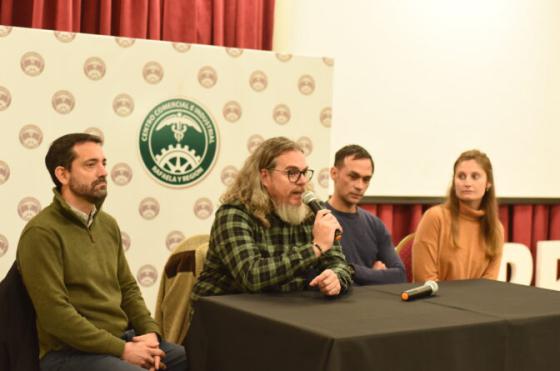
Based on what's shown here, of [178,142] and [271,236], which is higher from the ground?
[178,142]

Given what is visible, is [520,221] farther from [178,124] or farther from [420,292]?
[420,292]

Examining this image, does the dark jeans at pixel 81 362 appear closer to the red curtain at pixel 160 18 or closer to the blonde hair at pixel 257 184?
the blonde hair at pixel 257 184

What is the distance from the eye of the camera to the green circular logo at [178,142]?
418 centimetres

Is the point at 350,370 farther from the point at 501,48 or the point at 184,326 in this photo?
the point at 501,48

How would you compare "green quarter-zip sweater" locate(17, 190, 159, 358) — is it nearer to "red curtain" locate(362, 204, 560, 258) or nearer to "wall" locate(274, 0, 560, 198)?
"wall" locate(274, 0, 560, 198)

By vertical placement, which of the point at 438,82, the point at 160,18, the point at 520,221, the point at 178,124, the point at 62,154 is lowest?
the point at 520,221

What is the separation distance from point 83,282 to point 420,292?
1175mm

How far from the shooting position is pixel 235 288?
294 centimetres

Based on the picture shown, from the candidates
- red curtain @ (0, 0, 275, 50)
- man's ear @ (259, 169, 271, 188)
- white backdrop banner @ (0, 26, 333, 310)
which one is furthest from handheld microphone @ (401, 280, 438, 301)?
red curtain @ (0, 0, 275, 50)

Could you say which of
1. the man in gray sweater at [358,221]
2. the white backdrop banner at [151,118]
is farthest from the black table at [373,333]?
the white backdrop banner at [151,118]

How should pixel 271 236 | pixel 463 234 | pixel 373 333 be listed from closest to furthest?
pixel 373 333
pixel 271 236
pixel 463 234

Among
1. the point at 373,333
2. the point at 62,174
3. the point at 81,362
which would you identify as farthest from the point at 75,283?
the point at 373,333

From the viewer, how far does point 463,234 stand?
156 inches

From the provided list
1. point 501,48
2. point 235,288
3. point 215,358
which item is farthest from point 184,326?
point 501,48
